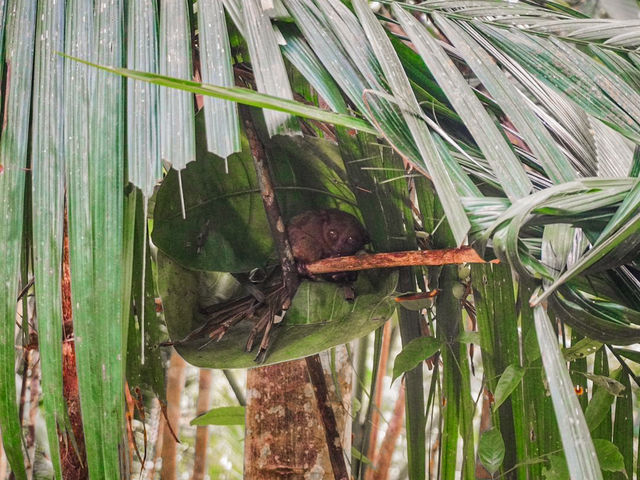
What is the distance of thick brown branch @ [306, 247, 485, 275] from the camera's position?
488 millimetres

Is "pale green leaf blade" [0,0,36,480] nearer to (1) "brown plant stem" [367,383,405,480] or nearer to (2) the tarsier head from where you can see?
(2) the tarsier head

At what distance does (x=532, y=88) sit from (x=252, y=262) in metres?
0.32

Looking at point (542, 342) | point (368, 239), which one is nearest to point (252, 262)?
point (368, 239)

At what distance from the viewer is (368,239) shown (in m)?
0.63

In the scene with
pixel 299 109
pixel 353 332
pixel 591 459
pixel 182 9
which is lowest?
pixel 591 459

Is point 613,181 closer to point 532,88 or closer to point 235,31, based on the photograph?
point 532,88

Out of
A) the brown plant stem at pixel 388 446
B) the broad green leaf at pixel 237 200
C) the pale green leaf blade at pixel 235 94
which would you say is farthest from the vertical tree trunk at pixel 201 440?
the pale green leaf blade at pixel 235 94

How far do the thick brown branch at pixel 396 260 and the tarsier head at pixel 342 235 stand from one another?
0.02m

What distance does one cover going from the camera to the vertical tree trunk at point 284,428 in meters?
0.72

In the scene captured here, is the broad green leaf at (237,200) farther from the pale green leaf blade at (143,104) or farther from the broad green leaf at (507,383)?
the broad green leaf at (507,383)

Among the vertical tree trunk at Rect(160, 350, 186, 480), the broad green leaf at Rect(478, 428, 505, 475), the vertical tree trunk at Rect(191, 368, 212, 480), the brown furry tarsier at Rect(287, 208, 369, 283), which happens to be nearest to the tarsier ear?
the brown furry tarsier at Rect(287, 208, 369, 283)

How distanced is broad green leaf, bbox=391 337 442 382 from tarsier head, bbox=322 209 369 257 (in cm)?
11

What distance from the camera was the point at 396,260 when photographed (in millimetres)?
529

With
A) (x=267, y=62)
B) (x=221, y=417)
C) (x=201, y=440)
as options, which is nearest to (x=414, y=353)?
(x=267, y=62)
